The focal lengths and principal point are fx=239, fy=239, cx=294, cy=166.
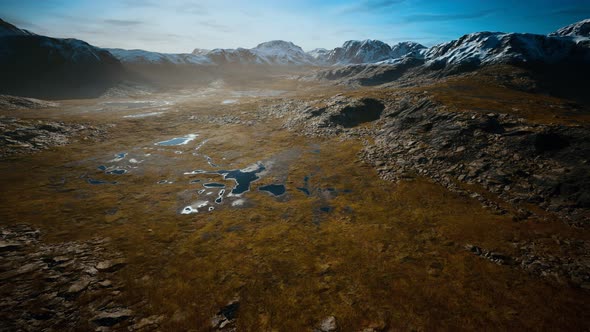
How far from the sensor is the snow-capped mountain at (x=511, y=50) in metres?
127

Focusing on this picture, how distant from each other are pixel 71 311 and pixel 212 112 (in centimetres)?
8283

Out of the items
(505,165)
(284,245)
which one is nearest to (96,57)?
(284,245)

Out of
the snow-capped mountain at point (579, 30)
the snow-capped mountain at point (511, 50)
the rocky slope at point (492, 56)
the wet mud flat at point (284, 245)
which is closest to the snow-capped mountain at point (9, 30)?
the wet mud flat at point (284, 245)

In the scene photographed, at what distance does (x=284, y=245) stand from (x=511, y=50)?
568 ft

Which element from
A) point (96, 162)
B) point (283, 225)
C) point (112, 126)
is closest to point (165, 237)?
point (283, 225)

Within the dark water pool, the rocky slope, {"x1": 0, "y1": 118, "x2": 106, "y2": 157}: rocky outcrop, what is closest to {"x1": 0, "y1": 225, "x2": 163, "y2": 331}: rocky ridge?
the dark water pool

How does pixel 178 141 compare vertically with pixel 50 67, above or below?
below

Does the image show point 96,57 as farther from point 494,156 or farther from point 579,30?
point 579,30

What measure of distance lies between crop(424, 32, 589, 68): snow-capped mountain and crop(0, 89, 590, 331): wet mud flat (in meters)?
138

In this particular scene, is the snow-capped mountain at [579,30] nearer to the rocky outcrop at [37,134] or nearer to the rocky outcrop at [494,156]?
the rocky outcrop at [494,156]

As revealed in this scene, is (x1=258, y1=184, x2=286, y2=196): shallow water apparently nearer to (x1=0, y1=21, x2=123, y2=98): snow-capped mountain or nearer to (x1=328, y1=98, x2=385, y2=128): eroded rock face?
(x1=328, y1=98, x2=385, y2=128): eroded rock face

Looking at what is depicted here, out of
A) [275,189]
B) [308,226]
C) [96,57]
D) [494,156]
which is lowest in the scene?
[308,226]

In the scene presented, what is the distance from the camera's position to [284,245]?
23.8m

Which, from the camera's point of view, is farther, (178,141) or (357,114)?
(357,114)
